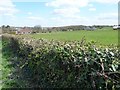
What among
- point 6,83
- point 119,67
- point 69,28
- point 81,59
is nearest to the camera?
point 119,67

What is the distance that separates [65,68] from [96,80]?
1.27 meters

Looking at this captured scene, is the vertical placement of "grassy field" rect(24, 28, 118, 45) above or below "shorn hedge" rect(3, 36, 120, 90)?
below

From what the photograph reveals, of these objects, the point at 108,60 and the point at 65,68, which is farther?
the point at 65,68

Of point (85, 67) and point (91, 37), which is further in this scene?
point (91, 37)

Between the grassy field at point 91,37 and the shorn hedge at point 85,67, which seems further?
the grassy field at point 91,37

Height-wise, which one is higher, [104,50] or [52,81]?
[104,50]

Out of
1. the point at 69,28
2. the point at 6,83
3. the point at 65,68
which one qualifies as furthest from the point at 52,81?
the point at 69,28

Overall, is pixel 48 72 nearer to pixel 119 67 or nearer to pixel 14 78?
pixel 119 67

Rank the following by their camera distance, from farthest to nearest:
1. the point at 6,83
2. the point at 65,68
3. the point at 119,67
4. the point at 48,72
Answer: the point at 6,83 → the point at 48,72 → the point at 65,68 → the point at 119,67

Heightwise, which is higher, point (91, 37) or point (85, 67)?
point (85, 67)

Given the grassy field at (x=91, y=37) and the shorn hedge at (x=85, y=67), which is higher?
the shorn hedge at (x=85, y=67)

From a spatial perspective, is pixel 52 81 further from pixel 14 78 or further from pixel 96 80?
pixel 14 78

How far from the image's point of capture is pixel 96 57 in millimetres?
4672

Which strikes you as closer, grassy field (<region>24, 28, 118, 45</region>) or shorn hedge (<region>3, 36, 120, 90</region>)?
shorn hedge (<region>3, 36, 120, 90</region>)
